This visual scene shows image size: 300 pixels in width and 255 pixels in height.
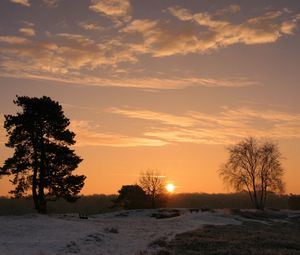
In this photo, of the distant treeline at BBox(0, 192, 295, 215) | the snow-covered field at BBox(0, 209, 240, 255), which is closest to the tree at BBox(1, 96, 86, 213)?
the snow-covered field at BBox(0, 209, 240, 255)

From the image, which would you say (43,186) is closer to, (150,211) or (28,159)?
(28,159)

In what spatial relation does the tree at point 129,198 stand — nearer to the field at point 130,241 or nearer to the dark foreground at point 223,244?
the field at point 130,241

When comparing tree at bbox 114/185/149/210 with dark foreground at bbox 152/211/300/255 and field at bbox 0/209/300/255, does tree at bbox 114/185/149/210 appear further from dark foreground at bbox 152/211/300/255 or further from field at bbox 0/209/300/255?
dark foreground at bbox 152/211/300/255

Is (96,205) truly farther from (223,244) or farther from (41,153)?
(223,244)

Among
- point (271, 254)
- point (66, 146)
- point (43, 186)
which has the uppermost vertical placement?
point (66, 146)

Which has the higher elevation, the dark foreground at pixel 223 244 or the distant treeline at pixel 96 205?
the distant treeline at pixel 96 205

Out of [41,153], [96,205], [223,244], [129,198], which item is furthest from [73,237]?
[96,205]

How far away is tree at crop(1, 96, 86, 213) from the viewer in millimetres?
52062

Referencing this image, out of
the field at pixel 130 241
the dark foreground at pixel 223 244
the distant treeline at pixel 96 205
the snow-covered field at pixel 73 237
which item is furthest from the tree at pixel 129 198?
the dark foreground at pixel 223 244

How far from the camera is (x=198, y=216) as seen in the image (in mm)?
Answer: 55125

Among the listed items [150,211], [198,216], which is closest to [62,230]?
A: [198,216]

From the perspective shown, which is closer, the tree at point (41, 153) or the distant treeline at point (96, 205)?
the tree at point (41, 153)

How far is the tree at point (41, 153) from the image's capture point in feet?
171

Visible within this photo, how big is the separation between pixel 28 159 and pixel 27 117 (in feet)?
15.6
